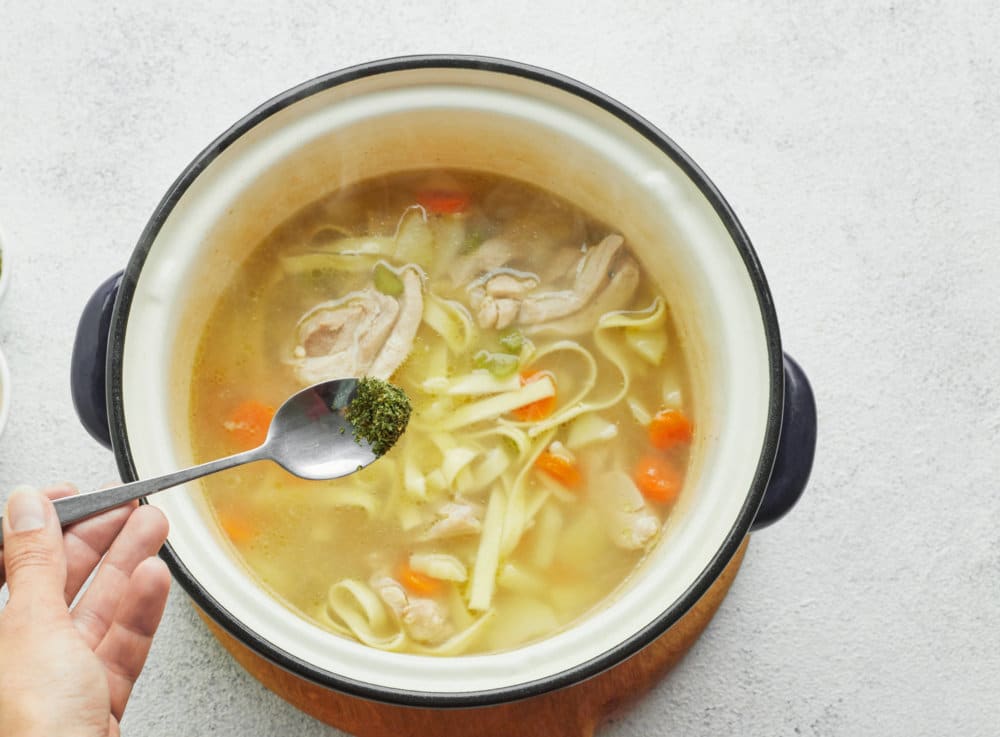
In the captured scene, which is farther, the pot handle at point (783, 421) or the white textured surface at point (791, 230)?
the white textured surface at point (791, 230)

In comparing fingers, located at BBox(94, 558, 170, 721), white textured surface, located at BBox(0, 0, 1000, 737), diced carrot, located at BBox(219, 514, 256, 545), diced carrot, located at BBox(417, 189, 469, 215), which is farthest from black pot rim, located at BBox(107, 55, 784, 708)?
white textured surface, located at BBox(0, 0, 1000, 737)

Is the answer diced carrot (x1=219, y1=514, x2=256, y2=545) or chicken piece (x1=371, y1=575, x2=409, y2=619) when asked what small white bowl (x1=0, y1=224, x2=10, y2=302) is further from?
chicken piece (x1=371, y1=575, x2=409, y2=619)

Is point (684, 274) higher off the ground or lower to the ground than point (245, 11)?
lower

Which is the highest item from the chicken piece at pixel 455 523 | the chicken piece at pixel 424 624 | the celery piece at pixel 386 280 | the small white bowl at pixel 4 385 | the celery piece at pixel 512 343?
the celery piece at pixel 386 280

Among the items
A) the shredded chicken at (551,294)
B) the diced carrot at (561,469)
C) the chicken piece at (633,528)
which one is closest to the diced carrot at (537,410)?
the diced carrot at (561,469)

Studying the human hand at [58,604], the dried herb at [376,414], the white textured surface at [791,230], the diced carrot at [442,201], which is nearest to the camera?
the human hand at [58,604]

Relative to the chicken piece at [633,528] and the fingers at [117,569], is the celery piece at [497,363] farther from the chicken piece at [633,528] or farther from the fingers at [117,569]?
the fingers at [117,569]

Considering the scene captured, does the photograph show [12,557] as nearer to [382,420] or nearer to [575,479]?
[382,420]

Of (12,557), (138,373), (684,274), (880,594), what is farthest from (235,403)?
(880,594)
